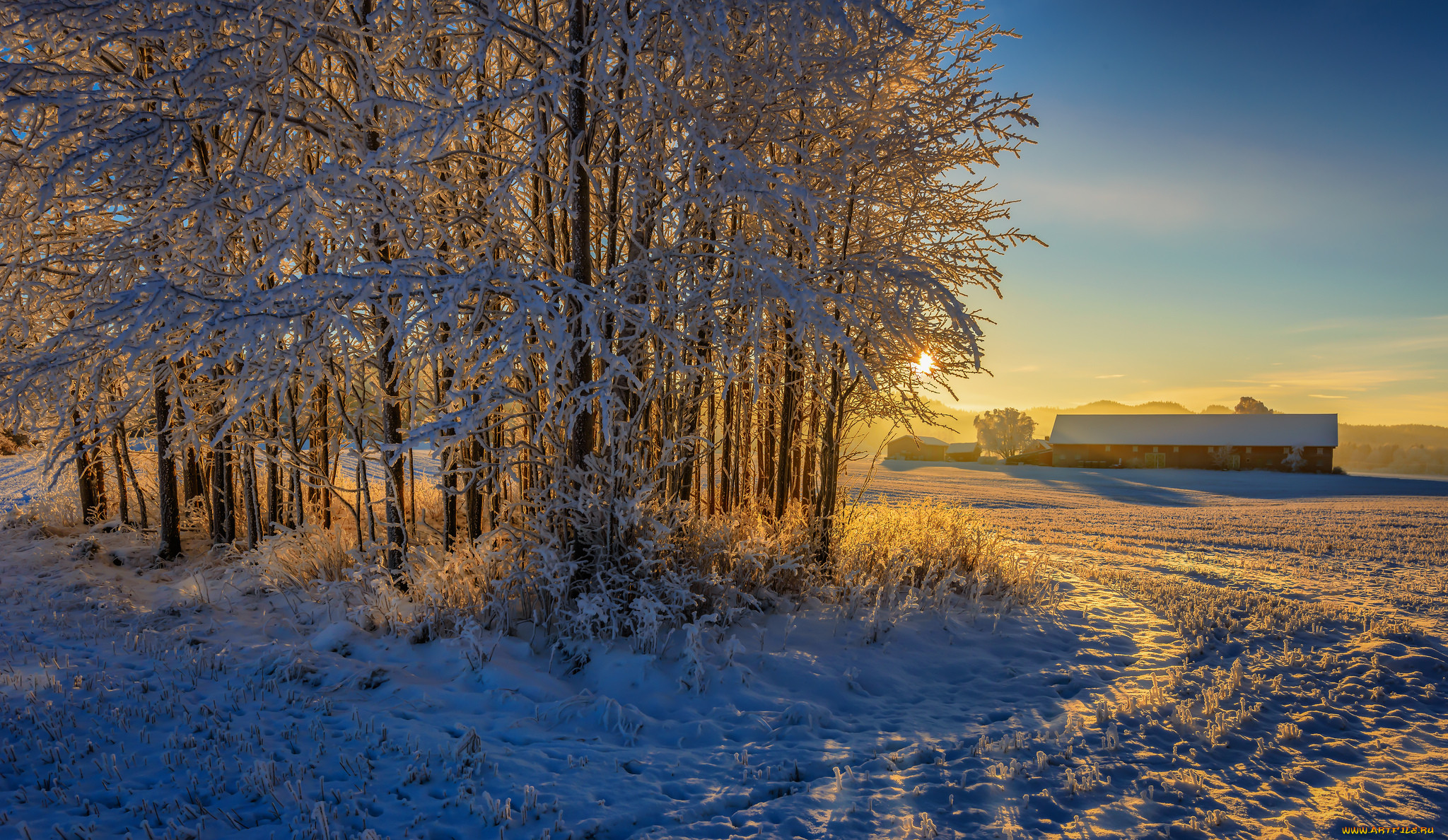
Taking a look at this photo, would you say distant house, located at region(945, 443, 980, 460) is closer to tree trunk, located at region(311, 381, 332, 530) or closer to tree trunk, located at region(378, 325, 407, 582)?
tree trunk, located at region(311, 381, 332, 530)

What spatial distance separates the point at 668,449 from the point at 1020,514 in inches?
759

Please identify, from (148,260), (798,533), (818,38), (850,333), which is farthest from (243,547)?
(818,38)

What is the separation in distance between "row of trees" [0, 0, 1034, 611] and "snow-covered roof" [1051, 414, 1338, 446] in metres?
45.9

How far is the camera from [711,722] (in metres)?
4.08

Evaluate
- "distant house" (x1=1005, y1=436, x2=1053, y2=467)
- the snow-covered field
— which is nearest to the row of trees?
the snow-covered field

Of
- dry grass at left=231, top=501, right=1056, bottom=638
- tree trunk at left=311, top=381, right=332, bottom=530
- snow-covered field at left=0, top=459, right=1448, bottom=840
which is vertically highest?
tree trunk at left=311, top=381, right=332, bottom=530

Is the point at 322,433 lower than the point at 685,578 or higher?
higher

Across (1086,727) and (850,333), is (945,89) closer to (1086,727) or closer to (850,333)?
(850,333)

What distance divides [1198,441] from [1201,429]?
146 centimetres

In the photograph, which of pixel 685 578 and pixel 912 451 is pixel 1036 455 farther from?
pixel 685 578

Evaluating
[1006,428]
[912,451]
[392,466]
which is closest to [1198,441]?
[912,451]

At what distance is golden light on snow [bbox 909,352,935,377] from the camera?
23.2 ft

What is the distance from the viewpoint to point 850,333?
7082mm

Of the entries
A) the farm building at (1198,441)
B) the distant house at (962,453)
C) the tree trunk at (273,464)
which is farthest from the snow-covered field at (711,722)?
the distant house at (962,453)
